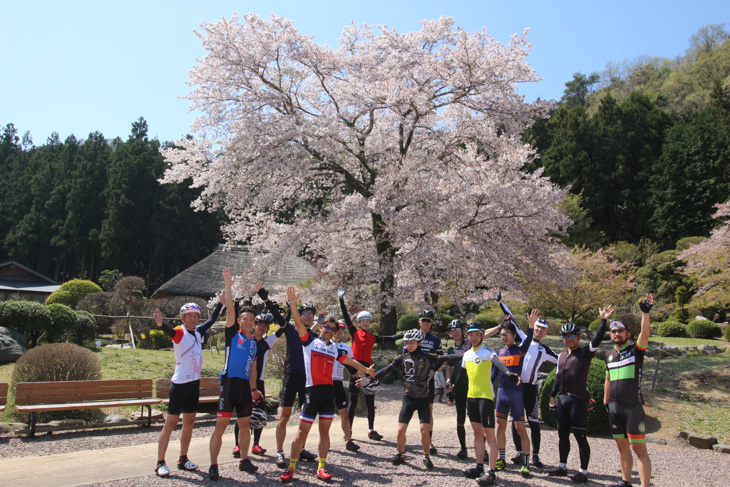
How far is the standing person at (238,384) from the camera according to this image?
586 centimetres

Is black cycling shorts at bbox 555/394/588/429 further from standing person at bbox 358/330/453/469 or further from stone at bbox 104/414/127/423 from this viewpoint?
stone at bbox 104/414/127/423

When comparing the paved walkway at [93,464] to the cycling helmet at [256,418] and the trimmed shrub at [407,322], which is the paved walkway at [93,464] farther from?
the trimmed shrub at [407,322]

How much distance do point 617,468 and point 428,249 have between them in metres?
7.67

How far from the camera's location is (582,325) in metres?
27.1

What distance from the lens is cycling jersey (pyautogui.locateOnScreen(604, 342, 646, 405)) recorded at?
18.8 ft

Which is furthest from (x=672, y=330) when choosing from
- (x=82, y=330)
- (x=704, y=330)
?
(x=82, y=330)

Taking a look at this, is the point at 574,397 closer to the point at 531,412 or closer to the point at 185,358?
the point at 531,412

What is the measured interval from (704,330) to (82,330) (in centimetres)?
2549

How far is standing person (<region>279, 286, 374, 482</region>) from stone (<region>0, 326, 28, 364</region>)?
35.5 ft

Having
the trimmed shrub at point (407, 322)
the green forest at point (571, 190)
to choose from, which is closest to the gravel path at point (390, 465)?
the trimmed shrub at point (407, 322)

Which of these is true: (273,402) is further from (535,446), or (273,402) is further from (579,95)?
(579,95)

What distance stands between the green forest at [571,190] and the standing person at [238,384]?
2958 centimetres

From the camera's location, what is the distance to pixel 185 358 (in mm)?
5914

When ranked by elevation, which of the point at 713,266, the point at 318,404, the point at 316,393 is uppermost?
the point at 713,266
